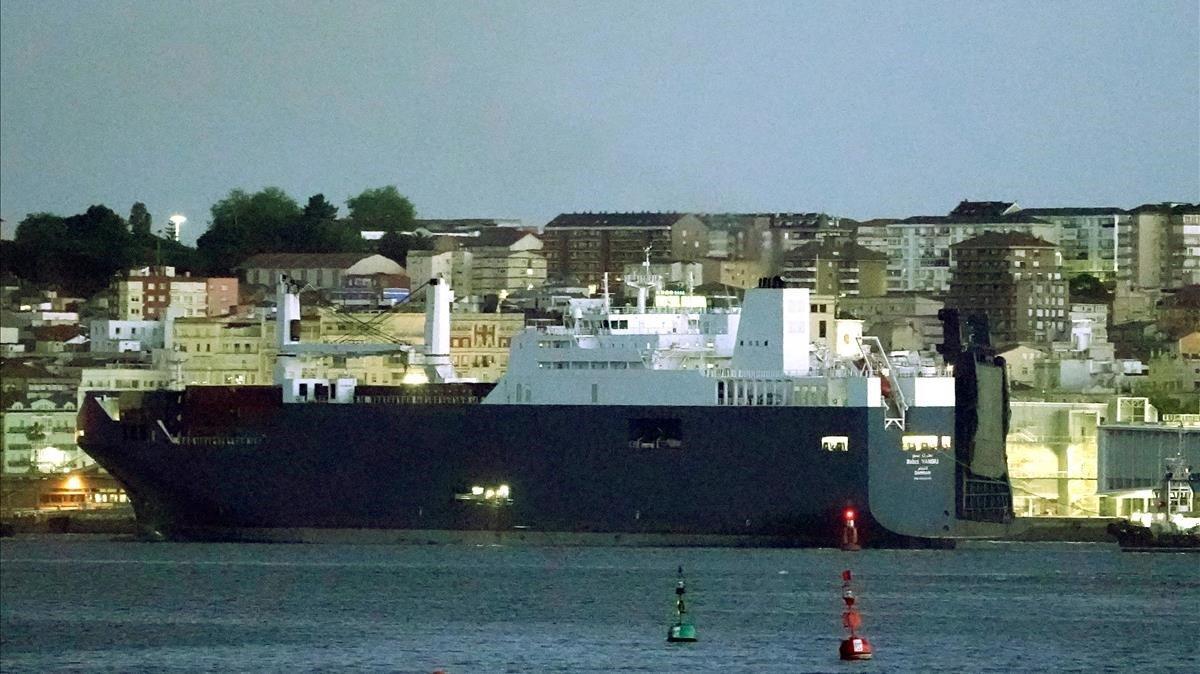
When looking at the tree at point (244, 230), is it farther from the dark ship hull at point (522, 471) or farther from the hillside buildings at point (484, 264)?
the dark ship hull at point (522, 471)

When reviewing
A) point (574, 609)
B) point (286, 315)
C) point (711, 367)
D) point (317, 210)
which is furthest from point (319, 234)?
point (574, 609)

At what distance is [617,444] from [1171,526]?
32.5 ft

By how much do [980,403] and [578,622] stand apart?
1448 centimetres

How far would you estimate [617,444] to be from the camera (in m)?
51.0

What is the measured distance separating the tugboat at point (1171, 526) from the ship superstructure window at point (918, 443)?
4.71 m

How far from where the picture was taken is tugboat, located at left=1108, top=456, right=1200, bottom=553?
5350 centimetres

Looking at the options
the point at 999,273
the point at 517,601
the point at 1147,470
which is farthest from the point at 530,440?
the point at 999,273

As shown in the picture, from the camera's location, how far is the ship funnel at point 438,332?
5584 cm

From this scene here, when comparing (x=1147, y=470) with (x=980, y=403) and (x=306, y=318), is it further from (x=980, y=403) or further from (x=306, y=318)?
(x=306, y=318)

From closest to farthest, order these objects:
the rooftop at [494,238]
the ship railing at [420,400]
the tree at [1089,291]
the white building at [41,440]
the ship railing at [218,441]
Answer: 1. the ship railing at [420,400]
2. the ship railing at [218,441]
3. the white building at [41,440]
4. the tree at [1089,291]
5. the rooftop at [494,238]

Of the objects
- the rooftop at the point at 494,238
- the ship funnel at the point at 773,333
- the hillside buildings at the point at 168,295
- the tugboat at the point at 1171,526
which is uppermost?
the rooftop at the point at 494,238

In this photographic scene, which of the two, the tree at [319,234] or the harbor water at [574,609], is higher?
the tree at [319,234]

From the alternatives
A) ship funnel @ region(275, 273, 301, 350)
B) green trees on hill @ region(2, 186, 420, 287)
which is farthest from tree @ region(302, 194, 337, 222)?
ship funnel @ region(275, 273, 301, 350)

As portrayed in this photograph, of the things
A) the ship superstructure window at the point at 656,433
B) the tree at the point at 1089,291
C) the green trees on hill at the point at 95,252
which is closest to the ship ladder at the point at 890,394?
the ship superstructure window at the point at 656,433
